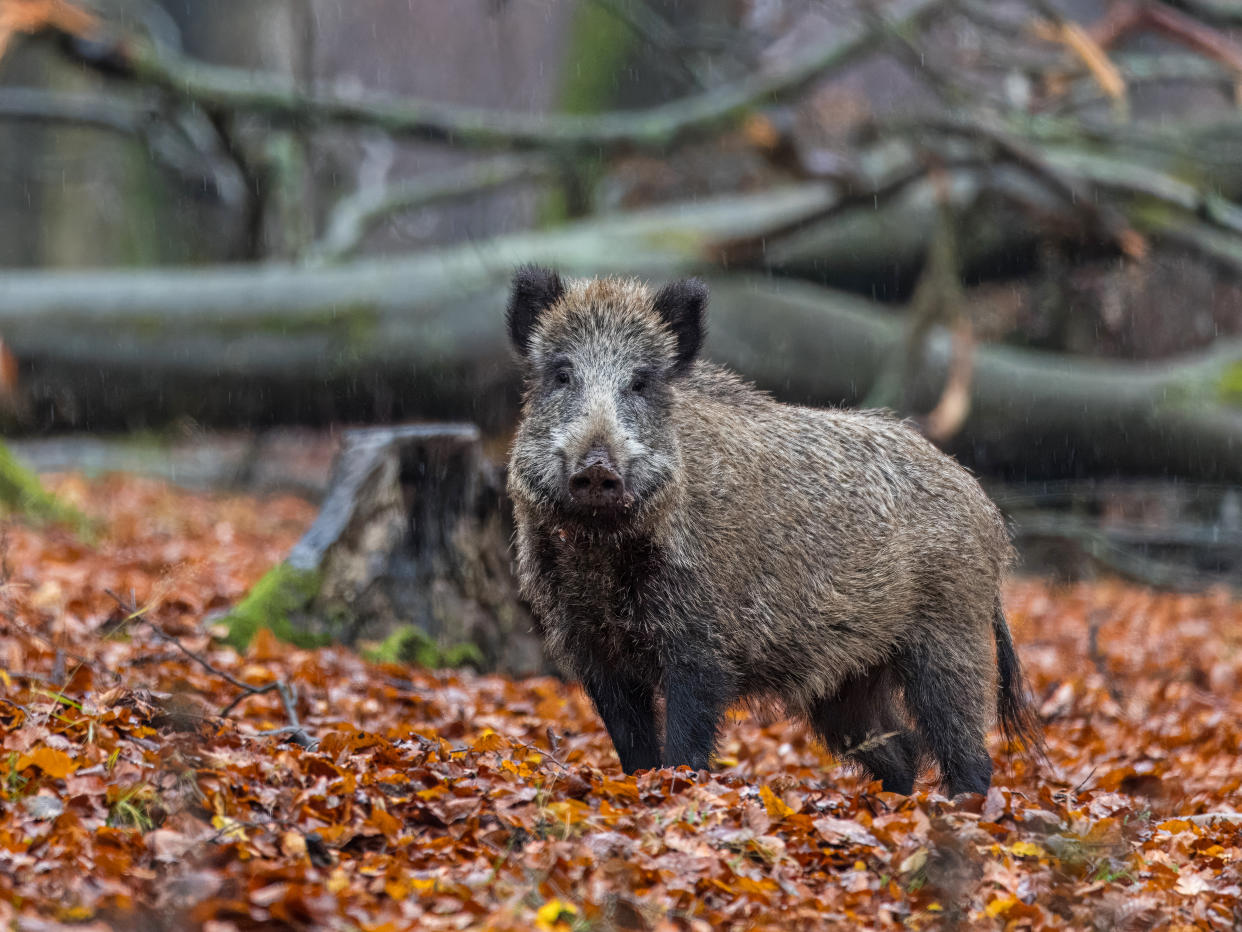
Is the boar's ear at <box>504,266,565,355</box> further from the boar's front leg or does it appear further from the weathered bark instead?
the weathered bark

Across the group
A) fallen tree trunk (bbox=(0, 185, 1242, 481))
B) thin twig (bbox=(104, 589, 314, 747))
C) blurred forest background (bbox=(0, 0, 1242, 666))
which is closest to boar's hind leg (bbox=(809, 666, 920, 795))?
thin twig (bbox=(104, 589, 314, 747))

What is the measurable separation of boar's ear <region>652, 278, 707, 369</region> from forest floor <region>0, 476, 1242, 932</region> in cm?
198

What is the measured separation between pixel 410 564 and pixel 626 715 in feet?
9.29

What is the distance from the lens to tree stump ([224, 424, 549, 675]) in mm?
7973

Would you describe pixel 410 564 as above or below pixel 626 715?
above

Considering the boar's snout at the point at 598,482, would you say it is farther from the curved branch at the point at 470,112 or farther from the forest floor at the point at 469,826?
the curved branch at the point at 470,112

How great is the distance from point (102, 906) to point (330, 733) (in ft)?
5.47

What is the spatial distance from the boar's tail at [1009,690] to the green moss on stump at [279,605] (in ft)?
13.0

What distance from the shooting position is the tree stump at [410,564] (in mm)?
7973

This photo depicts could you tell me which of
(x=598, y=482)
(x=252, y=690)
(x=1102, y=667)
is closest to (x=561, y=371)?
(x=598, y=482)

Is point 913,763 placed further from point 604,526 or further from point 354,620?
point 354,620

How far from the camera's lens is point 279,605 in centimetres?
781

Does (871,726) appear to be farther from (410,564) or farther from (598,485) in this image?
(410,564)

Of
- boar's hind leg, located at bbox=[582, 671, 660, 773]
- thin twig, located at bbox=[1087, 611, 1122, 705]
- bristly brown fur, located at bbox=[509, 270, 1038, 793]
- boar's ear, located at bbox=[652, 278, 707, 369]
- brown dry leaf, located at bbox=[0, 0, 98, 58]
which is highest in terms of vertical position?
brown dry leaf, located at bbox=[0, 0, 98, 58]
